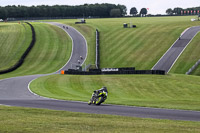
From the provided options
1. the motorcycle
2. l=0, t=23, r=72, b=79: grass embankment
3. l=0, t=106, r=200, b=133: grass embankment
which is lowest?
l=0, t=23, r=72, b=79: grass embankment

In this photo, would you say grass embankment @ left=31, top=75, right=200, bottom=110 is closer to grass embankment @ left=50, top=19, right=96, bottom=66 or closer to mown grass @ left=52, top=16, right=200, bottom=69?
mown grass @ left=52, top=16, right=200, bottom=69

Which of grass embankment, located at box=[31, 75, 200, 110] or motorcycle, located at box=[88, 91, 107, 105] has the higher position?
motorcycle, located at box=[88, 91, 107, 105]

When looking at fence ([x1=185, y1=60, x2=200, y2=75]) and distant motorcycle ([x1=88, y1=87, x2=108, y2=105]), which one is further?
fence ([x1=185, y1=60, x2=200, y2=75])

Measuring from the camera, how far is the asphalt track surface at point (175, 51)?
218 ft

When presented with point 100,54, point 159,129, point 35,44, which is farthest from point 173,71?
point 159,129

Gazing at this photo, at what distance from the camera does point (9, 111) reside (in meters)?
21.3

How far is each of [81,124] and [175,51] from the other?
59.9 meters

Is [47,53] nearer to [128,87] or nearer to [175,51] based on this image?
[175,51]

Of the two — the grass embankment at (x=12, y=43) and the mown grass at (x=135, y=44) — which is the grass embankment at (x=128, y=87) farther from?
the grass embankment at (x=12, y=43)

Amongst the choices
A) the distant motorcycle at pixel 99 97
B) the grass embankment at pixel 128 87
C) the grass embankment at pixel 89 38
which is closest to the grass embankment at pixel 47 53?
the grass embankment at pixel 89 38

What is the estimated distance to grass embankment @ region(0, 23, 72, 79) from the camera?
71.6 metres

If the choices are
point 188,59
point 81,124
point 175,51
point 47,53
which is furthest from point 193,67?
point 81,124

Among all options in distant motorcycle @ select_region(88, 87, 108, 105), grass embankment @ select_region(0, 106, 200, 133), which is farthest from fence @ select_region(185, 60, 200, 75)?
grass embankment @ select_region(0, 106, 200, 133)

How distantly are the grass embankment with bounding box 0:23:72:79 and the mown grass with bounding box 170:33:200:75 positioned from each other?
24.0 metres
